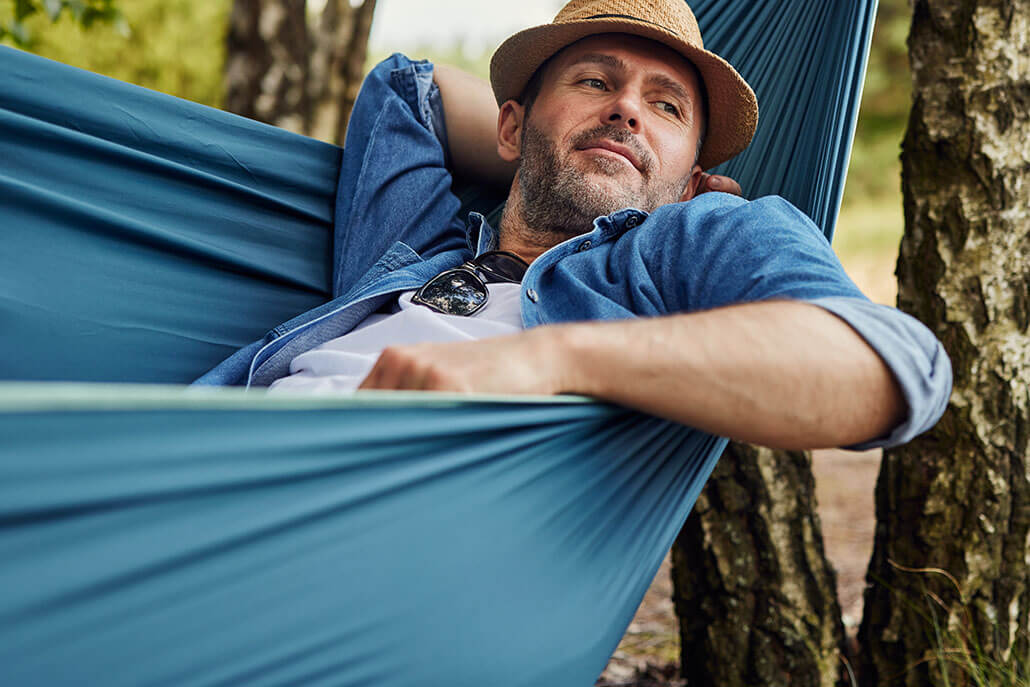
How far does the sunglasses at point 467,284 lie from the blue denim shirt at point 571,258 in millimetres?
61

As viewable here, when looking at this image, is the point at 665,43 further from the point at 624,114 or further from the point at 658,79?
the point at 624,114

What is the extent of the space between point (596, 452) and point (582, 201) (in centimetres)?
77

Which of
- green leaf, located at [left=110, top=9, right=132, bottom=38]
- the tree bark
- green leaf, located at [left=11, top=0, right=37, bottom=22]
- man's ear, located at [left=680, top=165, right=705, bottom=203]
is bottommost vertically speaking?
man's ear, located at [left=680, top=165, right=705, bottom=203]

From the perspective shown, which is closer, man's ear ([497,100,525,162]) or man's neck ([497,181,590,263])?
man's neck ([497,181,590,263])

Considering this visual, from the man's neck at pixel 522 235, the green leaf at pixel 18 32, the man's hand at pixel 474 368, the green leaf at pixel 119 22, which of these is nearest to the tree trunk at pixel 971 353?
the man's neck at pixel 522 235

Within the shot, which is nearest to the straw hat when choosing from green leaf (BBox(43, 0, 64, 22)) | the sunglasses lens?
the sunglasses lens

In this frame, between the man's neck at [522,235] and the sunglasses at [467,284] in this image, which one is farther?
the man's neck at [522,235]

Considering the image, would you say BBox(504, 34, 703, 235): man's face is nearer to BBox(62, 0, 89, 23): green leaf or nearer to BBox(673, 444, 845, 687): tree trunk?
BBox(673, 444, 845, 687): tree trunk

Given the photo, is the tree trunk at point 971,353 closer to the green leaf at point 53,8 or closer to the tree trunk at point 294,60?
the green leaf at point 53,8

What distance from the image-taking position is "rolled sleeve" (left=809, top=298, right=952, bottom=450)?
3.13ft

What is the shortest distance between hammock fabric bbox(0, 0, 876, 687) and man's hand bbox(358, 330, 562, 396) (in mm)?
50

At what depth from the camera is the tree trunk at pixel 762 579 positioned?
1869 mm

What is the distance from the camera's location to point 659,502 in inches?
45.7

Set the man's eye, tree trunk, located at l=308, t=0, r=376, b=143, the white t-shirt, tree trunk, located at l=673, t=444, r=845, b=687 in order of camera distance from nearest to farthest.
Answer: the white t-shirt < the man's eye < tree trunk, located at l=673, t=444, r=845, b=687 < tree trunk, located at l=308, t=0, r=376, b=143
